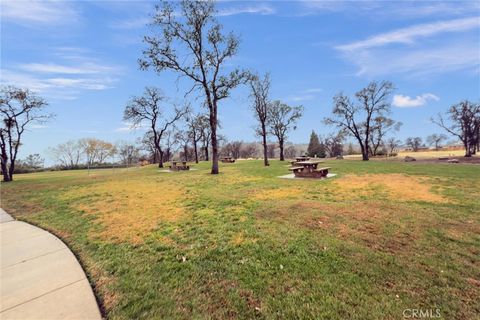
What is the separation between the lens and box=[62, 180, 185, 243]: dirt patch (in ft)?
16.6

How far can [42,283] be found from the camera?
314 centimetres

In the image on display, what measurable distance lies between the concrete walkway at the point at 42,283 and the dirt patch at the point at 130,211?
0.96 m

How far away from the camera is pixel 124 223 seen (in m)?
5.69

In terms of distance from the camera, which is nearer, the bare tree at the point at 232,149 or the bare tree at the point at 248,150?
the bare tree at the point at 232,149

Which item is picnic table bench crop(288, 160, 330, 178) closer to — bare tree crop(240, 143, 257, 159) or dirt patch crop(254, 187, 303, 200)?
dirt patch crop(254, 187, 303, 200)

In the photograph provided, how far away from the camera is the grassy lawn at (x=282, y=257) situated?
2.55 meters

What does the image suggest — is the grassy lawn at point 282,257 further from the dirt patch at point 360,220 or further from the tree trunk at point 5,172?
the tree trunk at point 5,172

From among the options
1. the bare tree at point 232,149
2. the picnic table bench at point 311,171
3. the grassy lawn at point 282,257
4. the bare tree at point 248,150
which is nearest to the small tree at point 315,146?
the bare tree at point 232,149

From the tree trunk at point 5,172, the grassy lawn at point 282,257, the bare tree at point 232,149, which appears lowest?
the grassy lawn at point 282,257

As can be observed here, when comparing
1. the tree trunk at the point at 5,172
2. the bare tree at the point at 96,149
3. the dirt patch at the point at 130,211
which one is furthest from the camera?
the bare tree at the point at 96,149

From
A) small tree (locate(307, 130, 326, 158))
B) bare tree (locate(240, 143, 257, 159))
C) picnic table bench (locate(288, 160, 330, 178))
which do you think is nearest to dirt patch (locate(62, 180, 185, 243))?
picnic table bench (locate(288, 160, 330, 178))

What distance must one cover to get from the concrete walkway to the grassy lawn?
0.20 metres

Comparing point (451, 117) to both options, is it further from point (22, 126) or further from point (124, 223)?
point (22, 126)

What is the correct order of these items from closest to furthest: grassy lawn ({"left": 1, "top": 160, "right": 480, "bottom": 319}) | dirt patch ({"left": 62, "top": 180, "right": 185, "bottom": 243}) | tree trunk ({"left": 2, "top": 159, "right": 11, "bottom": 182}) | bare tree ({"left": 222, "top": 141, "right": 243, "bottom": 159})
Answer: grassy lawn ({"left": 1, "top": 160, "right": 480, "bottom": 319}), dirt patch ({"left": 62, "top": 180, "right": 185, "bottom": 243}), tree trunk ({"left": 2, "top": 159, "right": 11, "bottom": 182}), bare tree ({"left": 222, "top": 141, "right": 243, "bottom": 159})
